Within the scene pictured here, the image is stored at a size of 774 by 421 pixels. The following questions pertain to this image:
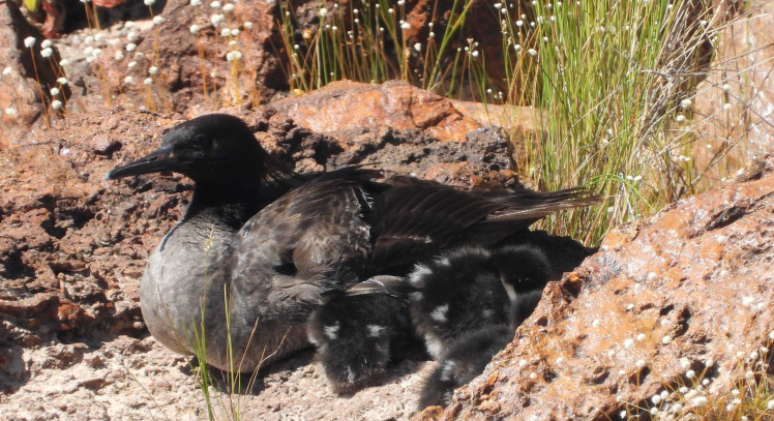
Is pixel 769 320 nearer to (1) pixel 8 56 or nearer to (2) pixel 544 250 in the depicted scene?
(2) pixel 544 250

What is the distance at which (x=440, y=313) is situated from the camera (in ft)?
14.3

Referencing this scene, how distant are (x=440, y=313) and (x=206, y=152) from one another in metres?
1.36

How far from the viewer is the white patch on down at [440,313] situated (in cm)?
435

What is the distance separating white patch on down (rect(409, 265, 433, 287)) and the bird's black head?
1.02 m

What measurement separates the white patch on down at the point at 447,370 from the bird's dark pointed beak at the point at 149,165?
5.35 feet

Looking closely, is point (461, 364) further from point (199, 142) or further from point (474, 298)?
point (199, 142)

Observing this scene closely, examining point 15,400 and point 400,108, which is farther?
point 400,108

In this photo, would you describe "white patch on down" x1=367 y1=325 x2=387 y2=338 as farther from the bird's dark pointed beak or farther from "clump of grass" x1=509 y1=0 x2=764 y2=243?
"clump of grass" x1=509 y1=0 x2=764 y2=243

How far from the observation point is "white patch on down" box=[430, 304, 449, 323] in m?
4.35

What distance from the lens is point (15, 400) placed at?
4.20 metres

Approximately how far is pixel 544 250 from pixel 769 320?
1620mm

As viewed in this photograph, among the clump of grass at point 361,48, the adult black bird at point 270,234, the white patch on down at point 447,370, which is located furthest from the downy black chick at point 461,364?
the clump of grass at point 361,48

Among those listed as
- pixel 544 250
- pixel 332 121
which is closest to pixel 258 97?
pixel 332 121

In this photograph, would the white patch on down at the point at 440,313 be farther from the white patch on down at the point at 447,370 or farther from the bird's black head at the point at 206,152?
the bird's black head at the point at 206,152
